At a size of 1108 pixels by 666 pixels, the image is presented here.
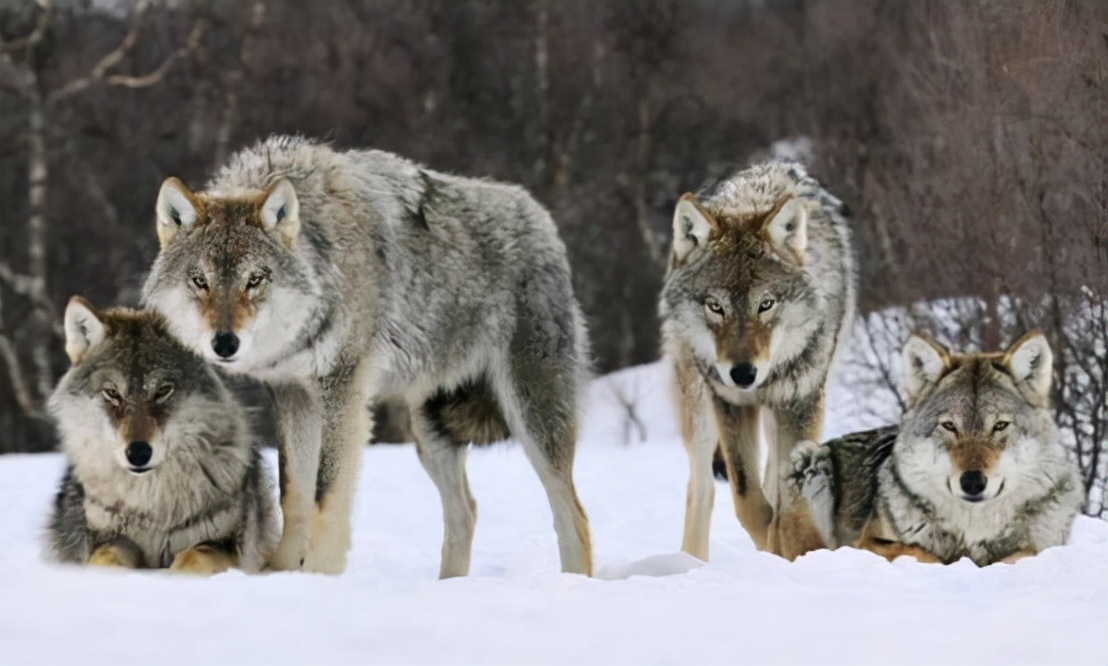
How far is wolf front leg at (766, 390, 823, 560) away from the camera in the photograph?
532 cm

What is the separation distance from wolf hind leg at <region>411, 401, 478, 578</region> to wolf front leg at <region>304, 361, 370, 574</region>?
2.26ft

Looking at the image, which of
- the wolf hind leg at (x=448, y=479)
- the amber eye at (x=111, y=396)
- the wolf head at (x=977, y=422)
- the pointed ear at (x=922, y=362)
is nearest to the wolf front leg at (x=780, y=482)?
the wolf head at (x=977, y=422)

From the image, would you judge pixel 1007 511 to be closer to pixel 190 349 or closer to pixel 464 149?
pixel 190 349

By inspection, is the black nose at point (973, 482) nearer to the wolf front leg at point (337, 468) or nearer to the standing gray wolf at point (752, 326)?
the standing gray wolf at point (752, 326)

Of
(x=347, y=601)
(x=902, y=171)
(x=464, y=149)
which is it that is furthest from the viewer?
(x=464, y=149)

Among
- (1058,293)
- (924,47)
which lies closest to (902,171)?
(924,47)

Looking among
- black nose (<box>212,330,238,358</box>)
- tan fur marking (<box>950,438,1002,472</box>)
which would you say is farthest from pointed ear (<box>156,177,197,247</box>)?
tan fur marking (<box>950,438,1002,472</box>)

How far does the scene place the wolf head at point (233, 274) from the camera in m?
4.65

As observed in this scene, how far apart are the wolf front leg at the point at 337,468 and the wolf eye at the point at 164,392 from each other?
0.55 meters

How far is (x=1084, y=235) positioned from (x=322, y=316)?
3.67 m

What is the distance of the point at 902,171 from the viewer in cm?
959

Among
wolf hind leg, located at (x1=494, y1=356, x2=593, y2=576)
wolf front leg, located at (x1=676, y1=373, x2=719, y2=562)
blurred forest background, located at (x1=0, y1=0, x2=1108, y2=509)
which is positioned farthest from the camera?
blurred forest background, located at (x1=0, y1=0, x2=1108, y2=509)

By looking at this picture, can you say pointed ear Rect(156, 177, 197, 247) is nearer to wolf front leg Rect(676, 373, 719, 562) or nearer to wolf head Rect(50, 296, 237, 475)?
wolf head Rect(50, 296, 237, 475)

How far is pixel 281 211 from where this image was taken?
4879 millimetres
